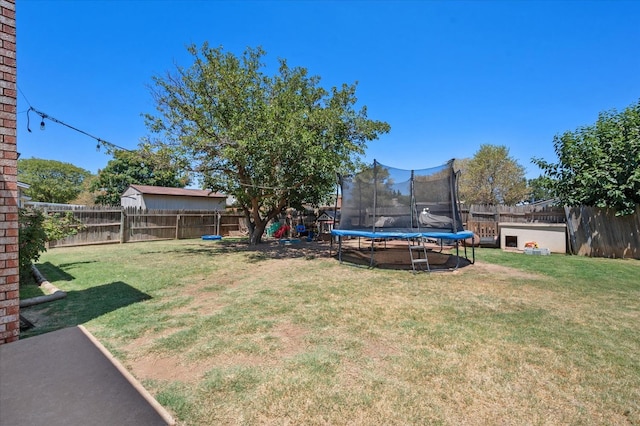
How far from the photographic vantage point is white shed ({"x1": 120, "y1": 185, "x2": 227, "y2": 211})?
1898 centimetres

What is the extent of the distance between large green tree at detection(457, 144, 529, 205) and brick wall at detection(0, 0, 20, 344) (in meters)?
28.2

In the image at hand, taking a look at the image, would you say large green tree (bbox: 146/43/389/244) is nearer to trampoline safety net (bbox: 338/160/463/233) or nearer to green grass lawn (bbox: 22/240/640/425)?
trampoline safety net (bbox: 338/160/463/233)

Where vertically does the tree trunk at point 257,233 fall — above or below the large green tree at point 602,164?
below

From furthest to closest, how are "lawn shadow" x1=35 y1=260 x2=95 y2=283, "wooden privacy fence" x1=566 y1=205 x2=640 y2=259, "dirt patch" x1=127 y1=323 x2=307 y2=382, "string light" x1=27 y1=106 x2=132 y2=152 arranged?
1. "wooden privacy fence" x1=566 y1=205 x2=640 y2=259
2. "string light" x1=27 y1=106 x2=132 y2=152
3. "lawn shadow" x1=35 y1=260 x2=95 y2=283
4. "dirt patch" x1=127 y1=323 x2=307 y2=382

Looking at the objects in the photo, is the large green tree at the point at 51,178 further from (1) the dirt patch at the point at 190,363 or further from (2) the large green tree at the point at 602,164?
(2) the large green tree at the point at 602,164

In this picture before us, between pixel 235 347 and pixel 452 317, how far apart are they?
8.36 ft

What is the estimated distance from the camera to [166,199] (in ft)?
64.6


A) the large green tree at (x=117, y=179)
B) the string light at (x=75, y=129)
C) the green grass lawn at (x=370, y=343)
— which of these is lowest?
the green grass lawn at (x=370, y=343)

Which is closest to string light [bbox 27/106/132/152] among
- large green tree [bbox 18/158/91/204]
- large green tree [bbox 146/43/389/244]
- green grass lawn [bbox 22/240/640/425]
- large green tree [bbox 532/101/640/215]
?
large green tree [bbox 146/43/389/244]

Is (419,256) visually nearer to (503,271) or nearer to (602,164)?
(503,271)

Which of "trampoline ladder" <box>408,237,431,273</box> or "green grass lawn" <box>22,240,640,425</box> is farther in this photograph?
"trampoline ladder" <box>408,237,431,273</box>

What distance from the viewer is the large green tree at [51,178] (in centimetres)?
2522

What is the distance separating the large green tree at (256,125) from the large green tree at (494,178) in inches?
752

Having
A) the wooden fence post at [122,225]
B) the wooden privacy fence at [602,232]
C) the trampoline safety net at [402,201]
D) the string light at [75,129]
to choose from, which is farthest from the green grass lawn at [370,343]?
the wooden fence post at [122,225]
